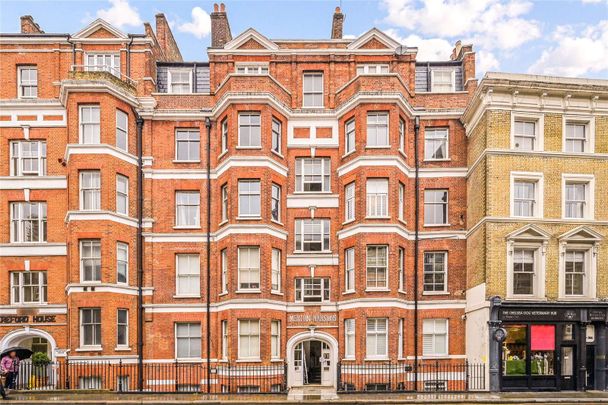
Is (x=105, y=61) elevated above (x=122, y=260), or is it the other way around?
(x=105, y=61)

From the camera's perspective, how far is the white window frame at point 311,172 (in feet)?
79.0

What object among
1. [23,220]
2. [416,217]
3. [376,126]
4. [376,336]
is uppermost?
[376,126]

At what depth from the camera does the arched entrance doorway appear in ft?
75.0

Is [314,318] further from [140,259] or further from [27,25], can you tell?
[27,25]

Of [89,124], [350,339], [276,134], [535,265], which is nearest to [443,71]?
A: [276,134]

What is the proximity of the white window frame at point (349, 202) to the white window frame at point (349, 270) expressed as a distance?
1.55 meters

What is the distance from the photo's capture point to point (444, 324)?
23.3 metres

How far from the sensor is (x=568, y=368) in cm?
2084

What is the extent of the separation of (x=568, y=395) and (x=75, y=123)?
24382 millimetres

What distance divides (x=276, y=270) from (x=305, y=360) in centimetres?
486

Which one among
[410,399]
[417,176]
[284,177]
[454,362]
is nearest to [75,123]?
[284,177]

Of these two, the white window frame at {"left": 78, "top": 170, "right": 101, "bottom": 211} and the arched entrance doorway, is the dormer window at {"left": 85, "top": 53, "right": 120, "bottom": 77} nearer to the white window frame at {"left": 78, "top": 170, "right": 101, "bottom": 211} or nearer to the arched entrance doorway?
the white window frame at {"left": 78, "top": 170, "right": 101, "bottom": 211}

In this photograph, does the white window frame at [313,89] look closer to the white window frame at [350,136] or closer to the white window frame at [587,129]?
the white window frame at [350,136]

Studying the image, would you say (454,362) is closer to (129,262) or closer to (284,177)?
(284,177)
